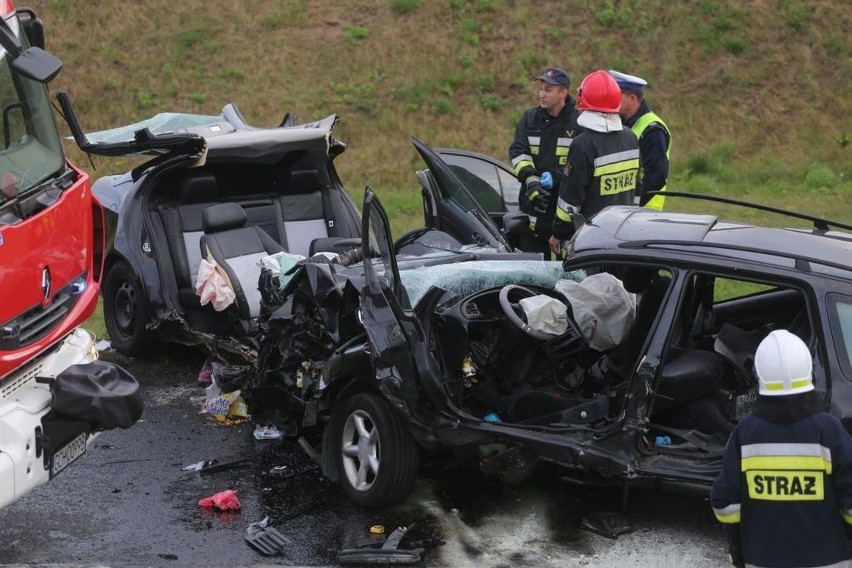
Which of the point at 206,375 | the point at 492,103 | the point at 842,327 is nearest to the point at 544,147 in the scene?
the point at 206,375

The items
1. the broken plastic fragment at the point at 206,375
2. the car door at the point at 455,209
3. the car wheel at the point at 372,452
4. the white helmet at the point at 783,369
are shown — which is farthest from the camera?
the broken plastic fragment at the point at 206,375

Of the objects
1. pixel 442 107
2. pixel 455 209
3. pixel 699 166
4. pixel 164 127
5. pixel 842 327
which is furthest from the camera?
pixel 442 107

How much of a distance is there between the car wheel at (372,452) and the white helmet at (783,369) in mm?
2354

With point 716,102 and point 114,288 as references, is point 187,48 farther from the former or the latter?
point 114,288

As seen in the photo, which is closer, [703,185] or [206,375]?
[206,375]

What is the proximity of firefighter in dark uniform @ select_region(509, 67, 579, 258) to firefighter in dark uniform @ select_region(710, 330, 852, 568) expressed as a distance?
15.5 ft

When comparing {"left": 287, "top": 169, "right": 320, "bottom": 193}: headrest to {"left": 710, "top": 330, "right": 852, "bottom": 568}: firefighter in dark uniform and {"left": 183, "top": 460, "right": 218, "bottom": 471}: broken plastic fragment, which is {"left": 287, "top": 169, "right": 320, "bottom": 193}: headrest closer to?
{"left": 183, "top": 460, "right": 218, "bottom": 471}: broken plastic fragment

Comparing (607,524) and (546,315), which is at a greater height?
(546,315)

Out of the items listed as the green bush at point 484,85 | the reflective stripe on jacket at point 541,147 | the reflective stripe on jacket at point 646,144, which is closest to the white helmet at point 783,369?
the reflective stripe on jacket at point 646,144

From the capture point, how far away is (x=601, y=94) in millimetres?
7430

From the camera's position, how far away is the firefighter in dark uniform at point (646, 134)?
8.23m

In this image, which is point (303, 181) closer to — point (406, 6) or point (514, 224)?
point (514, 224)

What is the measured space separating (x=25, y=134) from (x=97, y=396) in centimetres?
141

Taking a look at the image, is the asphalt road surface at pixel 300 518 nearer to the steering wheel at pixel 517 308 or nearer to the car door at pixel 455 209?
the steering wheel at pixel 517 308
